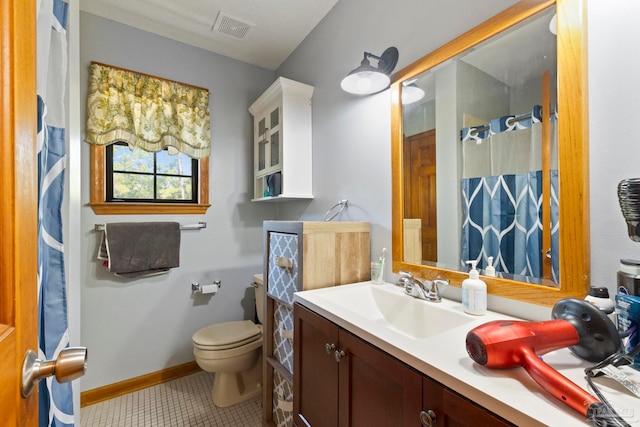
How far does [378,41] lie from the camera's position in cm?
146

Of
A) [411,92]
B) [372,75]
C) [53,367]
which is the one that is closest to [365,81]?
[372,75]

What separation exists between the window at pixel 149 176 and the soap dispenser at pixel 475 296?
1999 millimetres

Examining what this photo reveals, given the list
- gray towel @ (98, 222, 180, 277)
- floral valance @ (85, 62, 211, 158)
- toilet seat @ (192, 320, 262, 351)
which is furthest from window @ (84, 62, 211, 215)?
toilet seat @ (192, 320, 262, 351)

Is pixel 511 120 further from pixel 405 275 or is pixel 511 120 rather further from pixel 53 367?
pixel 53 367

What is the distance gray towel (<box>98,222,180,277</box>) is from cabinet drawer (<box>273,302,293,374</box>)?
0.96 meters

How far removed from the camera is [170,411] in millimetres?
1759

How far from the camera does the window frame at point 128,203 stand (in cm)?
184

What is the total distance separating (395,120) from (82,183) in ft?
6.54

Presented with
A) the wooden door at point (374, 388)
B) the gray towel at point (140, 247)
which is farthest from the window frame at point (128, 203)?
the wooden door at point (374, 388)

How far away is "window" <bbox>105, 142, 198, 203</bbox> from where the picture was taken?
1941 millimetres

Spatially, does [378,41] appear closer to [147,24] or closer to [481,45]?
[481,45]

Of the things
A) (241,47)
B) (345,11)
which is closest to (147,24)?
(241,47)

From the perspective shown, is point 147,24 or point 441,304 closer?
point 441,304

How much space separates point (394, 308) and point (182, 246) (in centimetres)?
167
